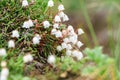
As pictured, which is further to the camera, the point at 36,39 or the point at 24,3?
the point at 24,3

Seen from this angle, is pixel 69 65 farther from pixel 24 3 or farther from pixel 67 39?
pixel 24 3

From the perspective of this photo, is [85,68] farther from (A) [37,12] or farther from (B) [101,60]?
(A) [37,12]

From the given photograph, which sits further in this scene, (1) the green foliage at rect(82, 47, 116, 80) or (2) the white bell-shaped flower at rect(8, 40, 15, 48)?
(2) the white bell-shaped flower at rect(8, 40, 15, 48)

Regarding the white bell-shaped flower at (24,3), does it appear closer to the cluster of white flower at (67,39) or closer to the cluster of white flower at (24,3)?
the cluster of white flower at (24,3)

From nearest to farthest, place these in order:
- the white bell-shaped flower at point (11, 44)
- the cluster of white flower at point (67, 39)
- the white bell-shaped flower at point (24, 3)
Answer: the white bell-shaped flower at point (11, 44) < the cluster of white flower at point (67, 39) < the white bell-shaped flower at point (24, 3)

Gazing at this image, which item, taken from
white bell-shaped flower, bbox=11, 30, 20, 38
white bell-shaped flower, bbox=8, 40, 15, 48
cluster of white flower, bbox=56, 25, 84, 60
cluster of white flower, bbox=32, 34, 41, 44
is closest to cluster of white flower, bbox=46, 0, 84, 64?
cluster of white flower, bbox=56, 25, 84, 60

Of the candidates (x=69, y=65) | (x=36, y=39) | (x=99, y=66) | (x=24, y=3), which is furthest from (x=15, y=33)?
(x=99, y=66)

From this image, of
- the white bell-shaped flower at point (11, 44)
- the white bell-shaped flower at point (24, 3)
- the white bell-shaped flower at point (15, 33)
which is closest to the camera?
the white bell-shaped flower at point (11, 44)

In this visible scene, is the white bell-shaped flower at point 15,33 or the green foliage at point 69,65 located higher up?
the white bell-shaped flower at point 15,33

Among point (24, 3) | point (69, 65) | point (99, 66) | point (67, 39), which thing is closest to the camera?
point (99, 66)

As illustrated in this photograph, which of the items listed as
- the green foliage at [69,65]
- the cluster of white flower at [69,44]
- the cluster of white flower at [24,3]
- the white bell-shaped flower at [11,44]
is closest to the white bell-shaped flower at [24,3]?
the cluster of white flower at [24,3]

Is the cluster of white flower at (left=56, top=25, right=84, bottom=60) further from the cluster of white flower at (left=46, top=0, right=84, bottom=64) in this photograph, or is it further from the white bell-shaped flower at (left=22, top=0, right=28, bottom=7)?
the white bell-shaped flower at (left=22, top=0, right=28, bottom=7)
